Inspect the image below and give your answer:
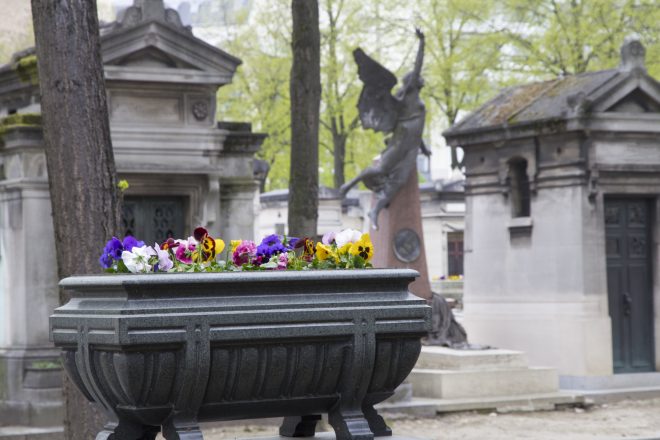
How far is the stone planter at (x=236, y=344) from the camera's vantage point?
20.8 ft

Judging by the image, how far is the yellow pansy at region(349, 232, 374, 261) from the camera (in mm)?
7211

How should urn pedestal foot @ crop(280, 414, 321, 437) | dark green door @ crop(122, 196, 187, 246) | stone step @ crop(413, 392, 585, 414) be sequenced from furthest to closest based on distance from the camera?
1. stone step @ crop(413, 392, 585, 414)
2. dark green door @ crop(122, 196, 187, 246)
3. urn pedestal foot @ crop(280, 414, 321, 437)

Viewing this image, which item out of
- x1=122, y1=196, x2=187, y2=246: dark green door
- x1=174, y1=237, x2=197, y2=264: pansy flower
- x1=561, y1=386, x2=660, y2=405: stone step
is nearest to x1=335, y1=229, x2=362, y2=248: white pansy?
x1=174, y1=237, x2=197, y2=264: pansy flower

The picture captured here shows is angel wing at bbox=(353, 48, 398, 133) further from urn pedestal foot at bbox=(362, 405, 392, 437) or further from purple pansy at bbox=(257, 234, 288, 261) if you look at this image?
urn pedestal foot at bbox=(362, 405, 392, 437)

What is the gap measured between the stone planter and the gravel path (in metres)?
5.37

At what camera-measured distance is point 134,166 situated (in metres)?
13.5

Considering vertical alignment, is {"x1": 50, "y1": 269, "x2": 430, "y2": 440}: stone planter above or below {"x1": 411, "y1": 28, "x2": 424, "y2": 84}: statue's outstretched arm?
below

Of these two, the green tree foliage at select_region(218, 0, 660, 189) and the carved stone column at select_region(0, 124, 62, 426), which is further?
the green tree foliage at select_region(218, 0, 660, 189)

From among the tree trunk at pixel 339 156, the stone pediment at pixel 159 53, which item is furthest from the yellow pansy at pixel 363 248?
the tree trunk at pixel 339 156

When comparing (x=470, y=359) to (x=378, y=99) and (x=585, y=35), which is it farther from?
(x=585, y=35)

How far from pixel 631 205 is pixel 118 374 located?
38.7ft

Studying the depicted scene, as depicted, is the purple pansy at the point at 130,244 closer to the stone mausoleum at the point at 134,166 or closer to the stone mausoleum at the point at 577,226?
the stone mausoleum at the point at 134,166

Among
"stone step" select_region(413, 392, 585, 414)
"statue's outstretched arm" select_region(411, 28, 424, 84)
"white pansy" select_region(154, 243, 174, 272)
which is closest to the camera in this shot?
"white pansy" select_region(154, 243, 174, 272)

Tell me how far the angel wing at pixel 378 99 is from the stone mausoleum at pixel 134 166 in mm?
2712
